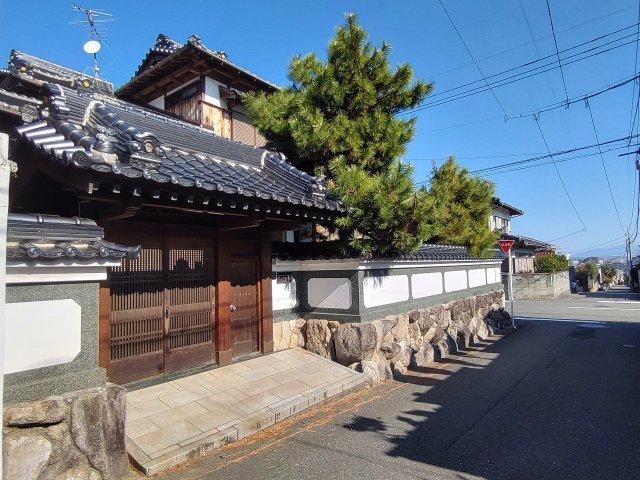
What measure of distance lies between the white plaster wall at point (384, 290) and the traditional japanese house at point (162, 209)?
2.16 meters

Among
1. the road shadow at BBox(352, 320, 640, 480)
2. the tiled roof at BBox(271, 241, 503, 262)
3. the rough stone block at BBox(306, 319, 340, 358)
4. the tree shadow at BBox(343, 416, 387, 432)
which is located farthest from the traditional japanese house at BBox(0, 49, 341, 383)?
the road shadow at BBox(352, 320, 640, 480)

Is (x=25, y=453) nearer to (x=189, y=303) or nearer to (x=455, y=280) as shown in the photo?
(x=189, y=303)

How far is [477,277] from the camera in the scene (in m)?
15.8

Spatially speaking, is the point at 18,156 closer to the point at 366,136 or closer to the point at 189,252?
the point at 189,252

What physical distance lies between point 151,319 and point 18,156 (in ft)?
10.3

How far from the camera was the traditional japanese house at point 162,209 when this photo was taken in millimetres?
5031


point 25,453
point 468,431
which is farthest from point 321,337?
point 25,453

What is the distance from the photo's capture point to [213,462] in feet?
15.7

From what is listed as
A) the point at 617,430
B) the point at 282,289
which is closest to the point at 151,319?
the point at 282,289

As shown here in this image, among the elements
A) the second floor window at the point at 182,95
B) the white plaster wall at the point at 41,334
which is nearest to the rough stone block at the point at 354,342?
the white plaster wall at the point at 41,334

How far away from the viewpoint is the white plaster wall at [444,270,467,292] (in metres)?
13.0

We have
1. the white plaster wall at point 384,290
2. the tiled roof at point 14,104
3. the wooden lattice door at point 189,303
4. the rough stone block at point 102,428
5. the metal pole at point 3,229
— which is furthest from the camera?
the white plaster wall at point 384,290

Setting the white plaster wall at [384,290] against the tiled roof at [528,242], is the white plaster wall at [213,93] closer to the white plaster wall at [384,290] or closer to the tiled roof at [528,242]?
the white plaster wall at [384,290]

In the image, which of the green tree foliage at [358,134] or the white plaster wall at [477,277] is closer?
the green tree foliage at [358,134]
